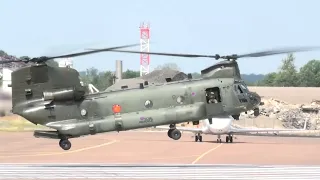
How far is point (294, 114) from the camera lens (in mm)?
96750

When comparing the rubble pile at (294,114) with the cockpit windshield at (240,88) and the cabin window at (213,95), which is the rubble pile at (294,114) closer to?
the cockpit windshield at (240,88)

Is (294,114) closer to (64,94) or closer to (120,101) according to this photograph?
(120,101)

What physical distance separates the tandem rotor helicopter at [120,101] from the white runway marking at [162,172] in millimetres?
4479

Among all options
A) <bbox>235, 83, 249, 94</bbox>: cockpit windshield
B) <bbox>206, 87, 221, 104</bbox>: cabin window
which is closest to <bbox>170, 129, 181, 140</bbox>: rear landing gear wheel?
<bbox>206, 87, 221, 104</bbox>: cabin window

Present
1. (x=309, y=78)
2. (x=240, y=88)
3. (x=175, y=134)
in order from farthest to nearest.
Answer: (x=309, y=78) → (x=240, y=88) → (x=175, y=134)

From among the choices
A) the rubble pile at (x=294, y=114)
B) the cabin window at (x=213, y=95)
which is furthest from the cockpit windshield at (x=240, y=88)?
the rubble pile at (x=294, y=114)

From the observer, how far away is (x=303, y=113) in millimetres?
97812

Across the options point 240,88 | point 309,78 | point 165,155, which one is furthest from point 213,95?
point 309,78

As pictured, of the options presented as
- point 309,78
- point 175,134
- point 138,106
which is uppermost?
point 309,78

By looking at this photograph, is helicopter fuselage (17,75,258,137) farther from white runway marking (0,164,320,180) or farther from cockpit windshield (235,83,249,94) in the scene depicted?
white runway marking (0,164,320,180)

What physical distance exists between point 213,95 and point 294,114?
67866 millimetres

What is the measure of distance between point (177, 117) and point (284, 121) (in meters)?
68.3

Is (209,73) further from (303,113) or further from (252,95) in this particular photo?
(303,113)

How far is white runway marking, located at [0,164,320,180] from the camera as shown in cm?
3547
